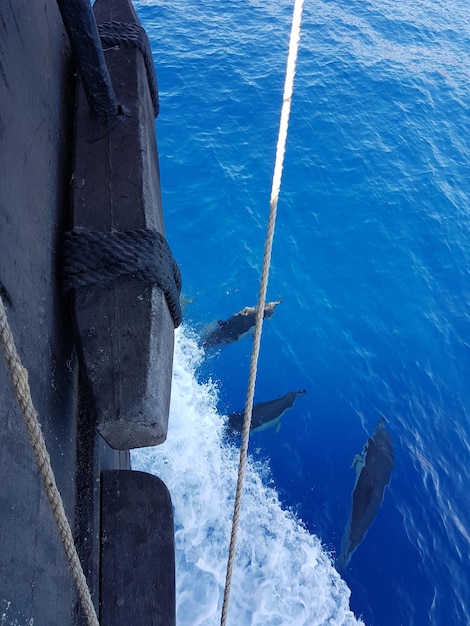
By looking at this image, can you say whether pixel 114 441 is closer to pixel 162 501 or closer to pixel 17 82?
pixel 162 501

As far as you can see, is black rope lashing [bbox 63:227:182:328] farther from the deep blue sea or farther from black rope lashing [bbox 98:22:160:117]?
the deep blue sea

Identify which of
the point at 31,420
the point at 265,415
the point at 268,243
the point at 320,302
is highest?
the point at 31,420

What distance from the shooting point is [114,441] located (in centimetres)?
Answer: 174

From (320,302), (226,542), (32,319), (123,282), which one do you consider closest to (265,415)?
(226,542)

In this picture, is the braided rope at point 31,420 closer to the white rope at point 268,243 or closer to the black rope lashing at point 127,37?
the white rope at point 268,243

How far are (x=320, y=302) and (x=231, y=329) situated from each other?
2269 millimetres

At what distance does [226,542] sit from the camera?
711 centimetres

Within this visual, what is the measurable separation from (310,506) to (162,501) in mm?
6486

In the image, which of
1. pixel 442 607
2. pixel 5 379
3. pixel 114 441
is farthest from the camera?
pixel 442 607

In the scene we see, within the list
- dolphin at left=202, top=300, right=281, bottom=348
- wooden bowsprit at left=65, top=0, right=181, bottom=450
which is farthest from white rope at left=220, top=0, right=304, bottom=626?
dolphin at left=202, top=300, right=281, bottom=348

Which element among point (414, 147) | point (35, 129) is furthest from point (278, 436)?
point (414, 147)

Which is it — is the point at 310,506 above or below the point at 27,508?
below

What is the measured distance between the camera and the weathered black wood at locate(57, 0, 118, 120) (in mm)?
2041

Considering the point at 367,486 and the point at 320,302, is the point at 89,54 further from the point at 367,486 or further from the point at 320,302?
the point at 320,302
